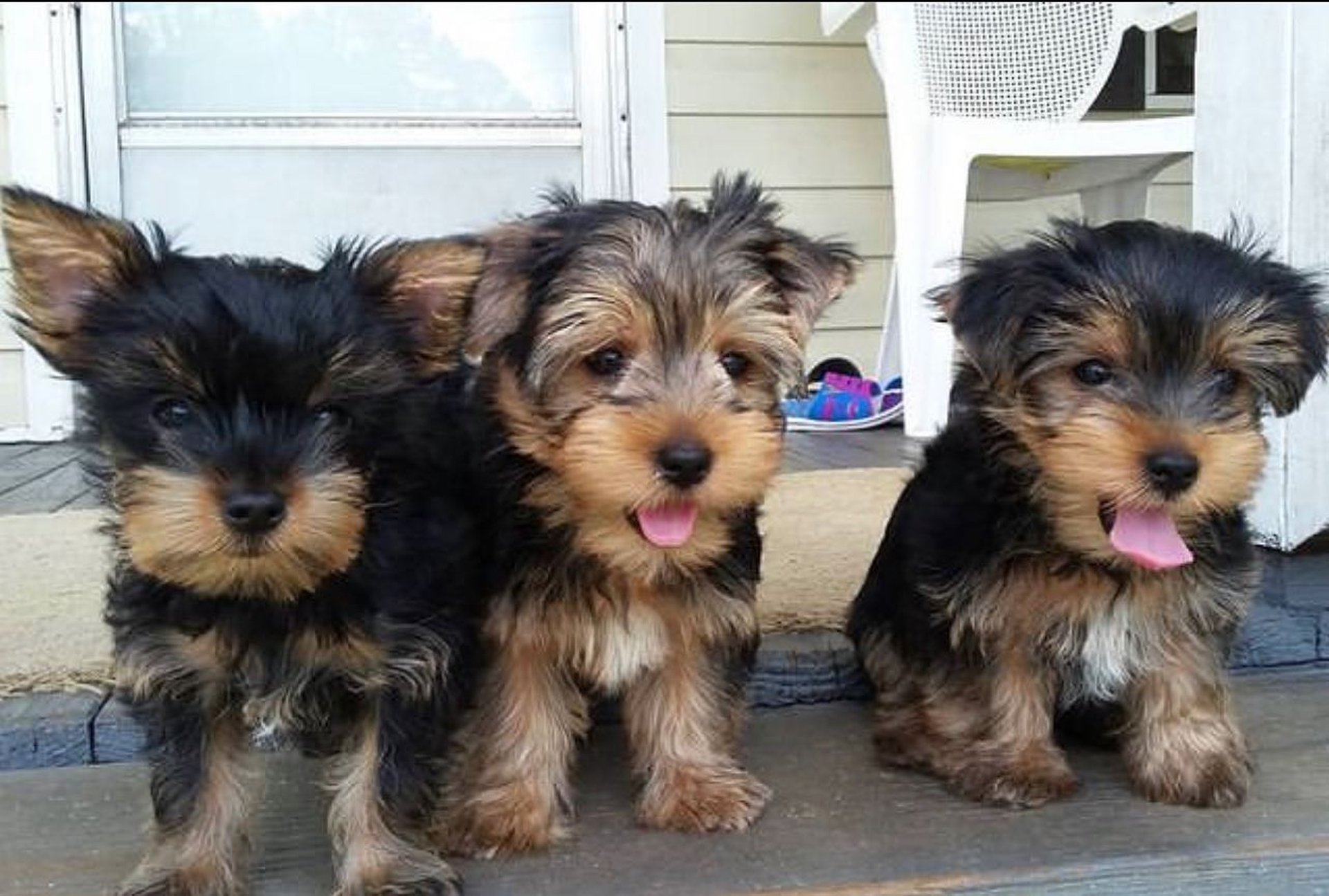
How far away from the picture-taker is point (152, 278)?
2658mm

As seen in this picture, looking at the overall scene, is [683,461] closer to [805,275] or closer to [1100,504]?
[805,275]

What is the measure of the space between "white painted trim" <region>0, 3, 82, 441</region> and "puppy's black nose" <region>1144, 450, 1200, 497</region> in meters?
5.30

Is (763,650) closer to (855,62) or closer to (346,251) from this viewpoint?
(346,251)

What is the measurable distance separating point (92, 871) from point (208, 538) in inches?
36.4

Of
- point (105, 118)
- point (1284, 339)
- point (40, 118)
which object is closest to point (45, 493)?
point (40, 118)

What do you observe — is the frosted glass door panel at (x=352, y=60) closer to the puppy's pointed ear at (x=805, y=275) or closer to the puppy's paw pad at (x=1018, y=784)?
the puppy's pointed ear at (x=805, y=275)

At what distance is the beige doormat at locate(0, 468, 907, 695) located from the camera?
3.68m

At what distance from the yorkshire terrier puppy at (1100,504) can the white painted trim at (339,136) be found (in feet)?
14.4

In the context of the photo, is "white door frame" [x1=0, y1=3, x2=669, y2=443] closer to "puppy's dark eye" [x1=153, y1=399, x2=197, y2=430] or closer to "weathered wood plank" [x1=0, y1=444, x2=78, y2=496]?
"weathered wood plank" [x1=0, y1=444, x2=78, y2=496]

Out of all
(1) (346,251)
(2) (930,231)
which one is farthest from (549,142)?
(1) (346,251)

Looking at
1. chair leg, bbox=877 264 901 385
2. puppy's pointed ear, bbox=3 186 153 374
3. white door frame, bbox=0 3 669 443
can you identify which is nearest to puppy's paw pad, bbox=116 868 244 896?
puppy's pointed ear, bbox=3 186 153 374

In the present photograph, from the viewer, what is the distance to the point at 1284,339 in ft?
9.91

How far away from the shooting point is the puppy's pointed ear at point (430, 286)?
110 inches

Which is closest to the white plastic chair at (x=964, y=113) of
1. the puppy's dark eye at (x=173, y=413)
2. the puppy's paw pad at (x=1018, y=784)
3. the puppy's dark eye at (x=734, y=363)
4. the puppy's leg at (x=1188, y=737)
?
the puppy's leg at (x=1188, y=737)
